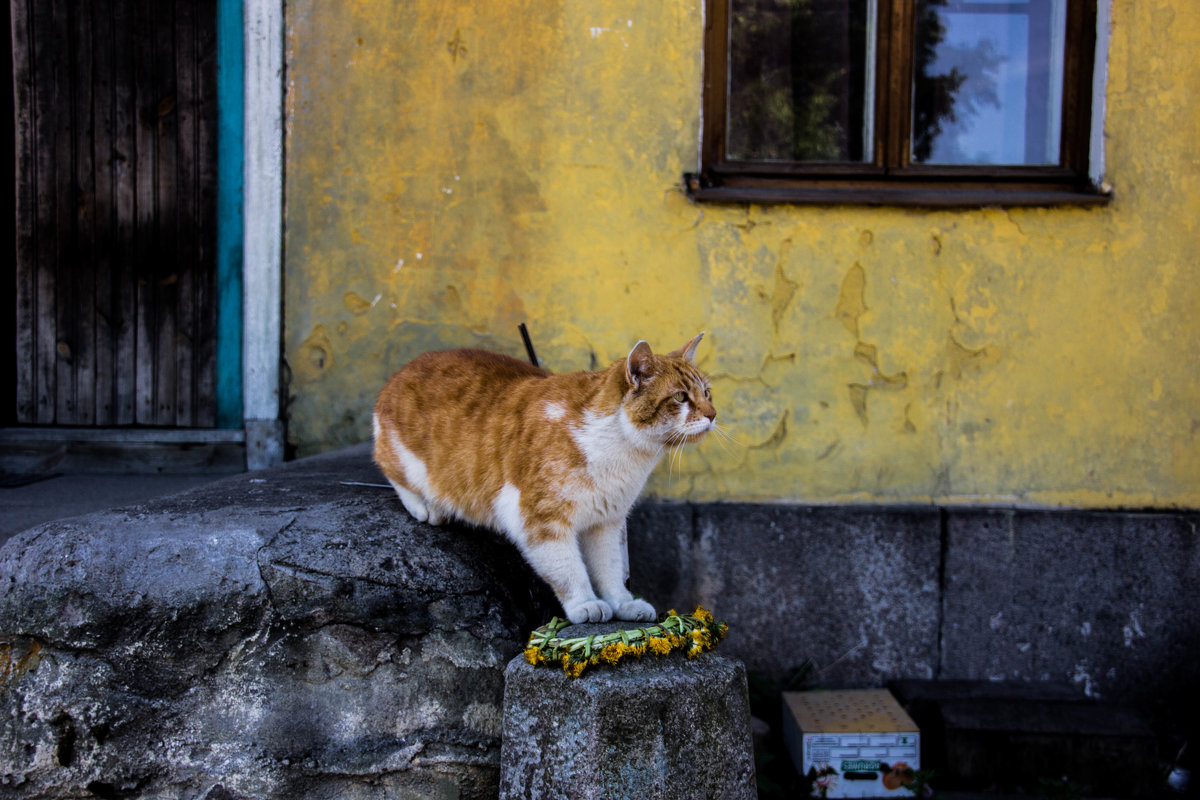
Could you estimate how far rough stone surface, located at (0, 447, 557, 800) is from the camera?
1997 millimetres

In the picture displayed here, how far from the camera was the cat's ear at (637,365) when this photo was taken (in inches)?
83.6

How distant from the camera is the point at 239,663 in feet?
6.73

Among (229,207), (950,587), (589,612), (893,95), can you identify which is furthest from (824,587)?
(229,207)

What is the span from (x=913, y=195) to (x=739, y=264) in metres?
0.75

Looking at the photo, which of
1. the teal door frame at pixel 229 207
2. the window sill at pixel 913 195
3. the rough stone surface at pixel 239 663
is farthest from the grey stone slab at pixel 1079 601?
the teal door frame at pixel 229 207

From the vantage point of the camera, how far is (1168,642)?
11.5ft

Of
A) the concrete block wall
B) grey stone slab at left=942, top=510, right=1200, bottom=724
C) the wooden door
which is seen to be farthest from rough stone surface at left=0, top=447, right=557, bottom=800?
grey stone slab at left=942, top=510, right=1200, bottom=724

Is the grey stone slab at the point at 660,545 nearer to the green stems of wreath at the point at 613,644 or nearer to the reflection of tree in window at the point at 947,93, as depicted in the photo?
the green stems of wreath at the point at 613,644

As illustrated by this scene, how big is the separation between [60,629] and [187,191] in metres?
2.41

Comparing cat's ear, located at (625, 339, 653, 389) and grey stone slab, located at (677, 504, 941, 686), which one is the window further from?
cat's ear, located at (625, 339, 653, 389)

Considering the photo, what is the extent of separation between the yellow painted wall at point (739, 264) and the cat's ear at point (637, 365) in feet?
4.58

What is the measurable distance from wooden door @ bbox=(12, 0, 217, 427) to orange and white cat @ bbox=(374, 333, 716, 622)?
6.12 feet

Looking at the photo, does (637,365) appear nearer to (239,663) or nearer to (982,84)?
(239,663)

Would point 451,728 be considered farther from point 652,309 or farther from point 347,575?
point 652,309
